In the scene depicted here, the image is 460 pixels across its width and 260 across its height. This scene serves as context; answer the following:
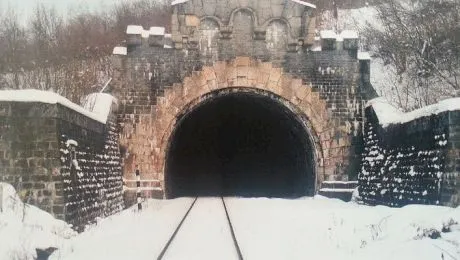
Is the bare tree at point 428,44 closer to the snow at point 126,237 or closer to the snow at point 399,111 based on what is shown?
the snow at point 399,111

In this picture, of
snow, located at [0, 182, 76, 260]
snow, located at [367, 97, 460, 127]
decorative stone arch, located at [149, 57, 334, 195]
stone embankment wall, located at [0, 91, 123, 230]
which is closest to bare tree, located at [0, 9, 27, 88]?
decorative stone arch, located at [149, 57, 334, 195]

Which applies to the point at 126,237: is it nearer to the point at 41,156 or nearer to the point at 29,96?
the point at 41,156

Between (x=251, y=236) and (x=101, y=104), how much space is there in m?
6.78

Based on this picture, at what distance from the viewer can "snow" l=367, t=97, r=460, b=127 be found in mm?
10046

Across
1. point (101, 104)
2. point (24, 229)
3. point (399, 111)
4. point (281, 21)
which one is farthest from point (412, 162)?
point (24, 229)

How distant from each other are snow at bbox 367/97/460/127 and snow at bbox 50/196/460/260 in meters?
1.89

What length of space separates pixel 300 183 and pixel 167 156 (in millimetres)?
4877

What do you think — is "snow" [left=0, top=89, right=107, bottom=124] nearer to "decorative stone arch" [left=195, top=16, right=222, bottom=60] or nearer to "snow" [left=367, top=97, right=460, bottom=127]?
"snow" [left=367, top=97, right=460, bottom=127]

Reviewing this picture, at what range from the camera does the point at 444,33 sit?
17750mm

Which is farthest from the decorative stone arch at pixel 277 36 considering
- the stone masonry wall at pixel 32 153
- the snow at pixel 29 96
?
the stone masonry wall at pixel 32 153

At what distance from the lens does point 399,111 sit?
14.4m

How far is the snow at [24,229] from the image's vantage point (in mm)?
6711

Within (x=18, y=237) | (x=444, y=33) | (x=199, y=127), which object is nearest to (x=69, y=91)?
(x=199, y=127)

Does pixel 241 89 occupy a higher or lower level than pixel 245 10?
lower
